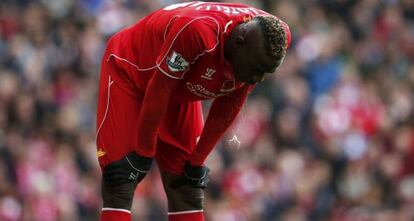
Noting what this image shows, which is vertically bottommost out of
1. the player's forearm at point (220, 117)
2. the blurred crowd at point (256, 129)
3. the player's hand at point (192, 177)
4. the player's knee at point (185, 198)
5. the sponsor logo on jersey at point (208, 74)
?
the blurred crowd at point (256, 129)

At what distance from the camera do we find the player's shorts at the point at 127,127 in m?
7.30

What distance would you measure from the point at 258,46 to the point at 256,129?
7.30 m

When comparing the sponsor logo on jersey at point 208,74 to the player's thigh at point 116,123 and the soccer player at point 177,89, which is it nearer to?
the soccer player at point 177,89

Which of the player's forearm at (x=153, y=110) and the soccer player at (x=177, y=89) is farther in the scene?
the player's forearm at (x=153, y=110)

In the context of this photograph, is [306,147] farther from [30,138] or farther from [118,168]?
[118,168]

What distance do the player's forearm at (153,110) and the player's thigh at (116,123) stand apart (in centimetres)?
14

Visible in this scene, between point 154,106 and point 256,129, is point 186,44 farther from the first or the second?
point 256,129

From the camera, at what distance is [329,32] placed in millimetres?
15922

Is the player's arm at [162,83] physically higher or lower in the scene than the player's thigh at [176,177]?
higher

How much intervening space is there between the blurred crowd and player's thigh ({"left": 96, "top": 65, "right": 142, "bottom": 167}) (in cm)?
507

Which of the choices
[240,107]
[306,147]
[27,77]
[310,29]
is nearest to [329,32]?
[310,29]

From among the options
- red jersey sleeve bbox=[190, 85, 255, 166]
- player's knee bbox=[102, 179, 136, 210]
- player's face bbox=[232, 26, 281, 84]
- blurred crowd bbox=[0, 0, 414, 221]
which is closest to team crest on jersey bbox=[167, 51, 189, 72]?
player's face bbox=[232, 26, 281, 84]

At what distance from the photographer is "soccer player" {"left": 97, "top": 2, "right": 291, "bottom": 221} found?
679cm

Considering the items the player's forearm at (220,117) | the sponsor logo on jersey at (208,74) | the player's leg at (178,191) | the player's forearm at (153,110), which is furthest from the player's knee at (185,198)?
the sponsor logo on jersey at (208,74)
